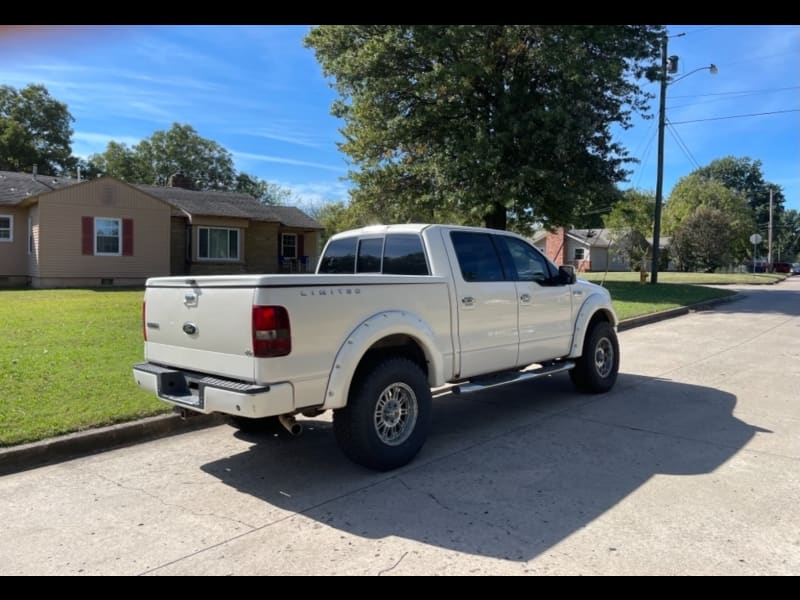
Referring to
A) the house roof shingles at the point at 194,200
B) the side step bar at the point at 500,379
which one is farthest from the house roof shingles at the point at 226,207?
the side step bar at the point at 500,379

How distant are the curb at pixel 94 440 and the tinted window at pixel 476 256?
2.96 meters

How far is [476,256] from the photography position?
5.80m

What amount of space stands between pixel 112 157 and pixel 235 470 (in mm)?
59046

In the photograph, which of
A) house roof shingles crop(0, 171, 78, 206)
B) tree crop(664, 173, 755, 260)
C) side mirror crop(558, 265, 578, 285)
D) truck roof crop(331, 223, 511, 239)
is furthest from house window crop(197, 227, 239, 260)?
tree crop(664, 173, 755, 260)

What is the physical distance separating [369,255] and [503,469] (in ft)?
8.48

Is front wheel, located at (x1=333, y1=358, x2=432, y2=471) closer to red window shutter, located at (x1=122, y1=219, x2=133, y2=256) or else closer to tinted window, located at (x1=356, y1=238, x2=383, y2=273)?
tinted window, located at (x1=356, y1=238, x2=383, y2=273)

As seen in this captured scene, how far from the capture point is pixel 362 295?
14.5ft

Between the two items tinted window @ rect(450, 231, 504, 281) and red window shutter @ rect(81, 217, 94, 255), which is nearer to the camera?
tinted window @ rect(450, 231, 504, 281)

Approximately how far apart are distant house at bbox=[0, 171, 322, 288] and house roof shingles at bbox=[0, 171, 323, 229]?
0.04 m

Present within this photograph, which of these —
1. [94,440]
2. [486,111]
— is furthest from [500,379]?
[486,111]

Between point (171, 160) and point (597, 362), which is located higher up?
point (171, 160)

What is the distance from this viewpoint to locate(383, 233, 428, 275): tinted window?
5.51 meters

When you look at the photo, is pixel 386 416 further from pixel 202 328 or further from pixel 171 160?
pixel 171 160
